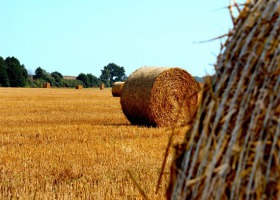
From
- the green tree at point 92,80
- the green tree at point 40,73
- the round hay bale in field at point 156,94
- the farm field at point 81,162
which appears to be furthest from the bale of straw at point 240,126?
the green tree at point 92,80

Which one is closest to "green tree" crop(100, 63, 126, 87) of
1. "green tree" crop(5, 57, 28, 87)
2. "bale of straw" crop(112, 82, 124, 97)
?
"green tree" crop(5, 57, 28, 87)

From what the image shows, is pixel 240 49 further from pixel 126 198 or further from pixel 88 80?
pixel 88 80

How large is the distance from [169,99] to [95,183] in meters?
6.32

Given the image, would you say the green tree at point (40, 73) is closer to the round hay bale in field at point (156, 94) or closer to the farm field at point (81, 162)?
the round hay bale in field at point (156, 94)

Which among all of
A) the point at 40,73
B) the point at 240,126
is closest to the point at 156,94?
the point at 240,126

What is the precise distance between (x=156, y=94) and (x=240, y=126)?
948cm

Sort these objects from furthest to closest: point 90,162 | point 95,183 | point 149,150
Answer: point 149,150
point 90,162
point 95,183

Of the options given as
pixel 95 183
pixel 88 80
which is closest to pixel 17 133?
pixel 95 183

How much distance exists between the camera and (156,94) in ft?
40.3

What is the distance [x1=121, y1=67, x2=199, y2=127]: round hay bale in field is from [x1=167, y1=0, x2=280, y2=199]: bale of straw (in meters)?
9.08

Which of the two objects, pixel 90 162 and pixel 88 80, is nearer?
pixel 90 162

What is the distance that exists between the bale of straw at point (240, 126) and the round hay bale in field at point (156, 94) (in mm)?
9079

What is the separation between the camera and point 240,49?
9.88 feet

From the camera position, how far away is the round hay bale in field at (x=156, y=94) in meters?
12.3
